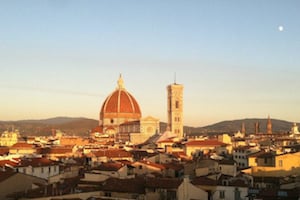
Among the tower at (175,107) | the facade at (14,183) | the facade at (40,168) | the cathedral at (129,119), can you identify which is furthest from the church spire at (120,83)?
the facade at (14,183)

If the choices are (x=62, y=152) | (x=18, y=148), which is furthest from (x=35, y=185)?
(x=18, y=148)

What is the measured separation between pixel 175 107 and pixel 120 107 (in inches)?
534

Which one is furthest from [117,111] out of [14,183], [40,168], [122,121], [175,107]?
[14,183]

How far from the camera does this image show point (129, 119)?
384 ft

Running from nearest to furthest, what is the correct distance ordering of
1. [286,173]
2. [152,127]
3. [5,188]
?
[5,188] < [286,173] < [152,127]

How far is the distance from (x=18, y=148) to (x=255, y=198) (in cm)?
5209

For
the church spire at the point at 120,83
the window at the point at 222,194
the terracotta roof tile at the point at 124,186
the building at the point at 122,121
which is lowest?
the window at the point at 222,194

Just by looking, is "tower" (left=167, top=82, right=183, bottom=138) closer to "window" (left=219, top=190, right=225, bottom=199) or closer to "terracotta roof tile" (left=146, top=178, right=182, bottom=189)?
"window" (left=219, top=190, right=225, bottom=199)

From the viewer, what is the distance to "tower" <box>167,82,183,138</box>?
112 m

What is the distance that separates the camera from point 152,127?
104062 millimetres

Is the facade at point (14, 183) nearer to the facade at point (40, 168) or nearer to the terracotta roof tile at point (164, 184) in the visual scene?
the terracotta roof tile at point (164, 184)

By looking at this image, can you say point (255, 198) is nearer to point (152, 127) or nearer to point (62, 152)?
point (62, 152)

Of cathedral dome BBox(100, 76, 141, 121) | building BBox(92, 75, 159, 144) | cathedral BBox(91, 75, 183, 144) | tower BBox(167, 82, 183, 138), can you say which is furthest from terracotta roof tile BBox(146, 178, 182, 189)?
cathedral dome BBox(100, 76, 141, 121)

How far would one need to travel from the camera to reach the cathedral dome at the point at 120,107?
116938 mm
